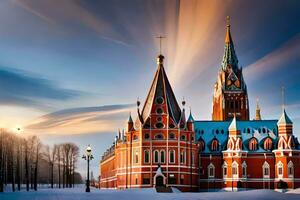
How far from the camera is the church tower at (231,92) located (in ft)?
412

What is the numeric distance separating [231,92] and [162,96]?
39321 millimetres

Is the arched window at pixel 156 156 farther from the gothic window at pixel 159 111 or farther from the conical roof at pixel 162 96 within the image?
the gothic window at pixel 159 111

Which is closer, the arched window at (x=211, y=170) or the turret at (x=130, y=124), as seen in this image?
the turret at (x=130, y=124)

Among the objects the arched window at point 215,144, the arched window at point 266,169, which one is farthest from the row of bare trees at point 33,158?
the arched window at point 266,169

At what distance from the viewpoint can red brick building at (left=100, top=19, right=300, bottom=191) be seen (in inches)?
3504

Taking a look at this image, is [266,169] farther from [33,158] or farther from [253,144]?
[33,158]

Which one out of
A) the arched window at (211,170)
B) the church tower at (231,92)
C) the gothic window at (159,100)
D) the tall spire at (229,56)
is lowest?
the arched window at (211,170)

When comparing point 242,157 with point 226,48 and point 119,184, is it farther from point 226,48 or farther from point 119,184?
point 226,48

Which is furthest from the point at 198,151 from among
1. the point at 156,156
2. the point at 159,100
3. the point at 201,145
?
the point at 159,100

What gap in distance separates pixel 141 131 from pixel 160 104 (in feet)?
21.0

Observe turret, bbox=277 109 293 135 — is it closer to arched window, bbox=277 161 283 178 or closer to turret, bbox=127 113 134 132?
arched window, bbox=277 161 283 178

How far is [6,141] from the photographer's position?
93938 mm

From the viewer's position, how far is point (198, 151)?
97.9 m

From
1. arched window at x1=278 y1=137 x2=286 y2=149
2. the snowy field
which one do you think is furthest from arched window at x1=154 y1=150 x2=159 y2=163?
the snowy field
